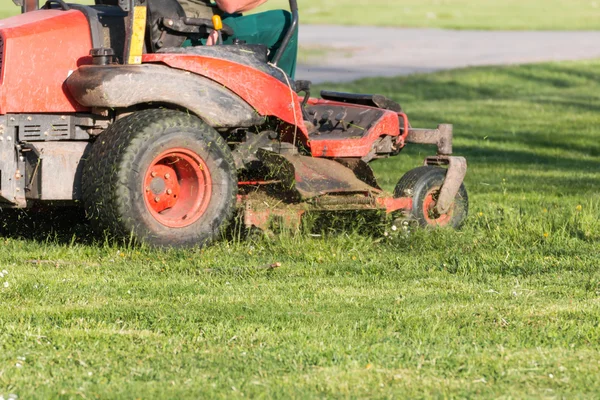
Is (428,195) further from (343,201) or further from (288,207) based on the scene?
(288,207)

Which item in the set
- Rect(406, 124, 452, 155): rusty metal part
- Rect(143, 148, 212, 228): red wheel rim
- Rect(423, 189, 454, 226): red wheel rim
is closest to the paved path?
Rect(406, 124, 452, 155): rusty metal part

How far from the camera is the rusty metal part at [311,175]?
694cm

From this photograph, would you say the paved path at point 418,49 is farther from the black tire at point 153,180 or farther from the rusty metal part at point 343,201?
A: the black tire at point 153,180

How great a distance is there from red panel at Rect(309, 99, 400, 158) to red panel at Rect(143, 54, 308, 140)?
20cm

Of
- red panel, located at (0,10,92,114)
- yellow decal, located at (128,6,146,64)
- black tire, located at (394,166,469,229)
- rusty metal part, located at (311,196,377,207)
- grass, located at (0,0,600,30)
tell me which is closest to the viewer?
red panel, located at (0,10,92,114)

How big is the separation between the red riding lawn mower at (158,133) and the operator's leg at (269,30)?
283 millimetres

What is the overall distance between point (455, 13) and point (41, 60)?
28.8m

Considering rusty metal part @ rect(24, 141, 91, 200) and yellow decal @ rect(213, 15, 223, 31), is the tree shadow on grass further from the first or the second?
yellow decal @ rect(213, 15, 223, 31)

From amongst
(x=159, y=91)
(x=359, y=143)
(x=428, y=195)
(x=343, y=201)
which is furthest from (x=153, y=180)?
(x=428, y=195)

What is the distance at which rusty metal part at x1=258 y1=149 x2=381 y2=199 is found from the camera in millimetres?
6938

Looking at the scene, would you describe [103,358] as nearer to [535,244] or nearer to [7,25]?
[7,25]

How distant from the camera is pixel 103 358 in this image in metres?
4.58

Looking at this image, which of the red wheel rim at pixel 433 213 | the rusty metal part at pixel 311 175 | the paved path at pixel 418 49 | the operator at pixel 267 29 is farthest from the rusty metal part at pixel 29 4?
the paved path at pixel 418 49

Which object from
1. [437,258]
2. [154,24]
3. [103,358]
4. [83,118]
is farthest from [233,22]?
[103,358]
